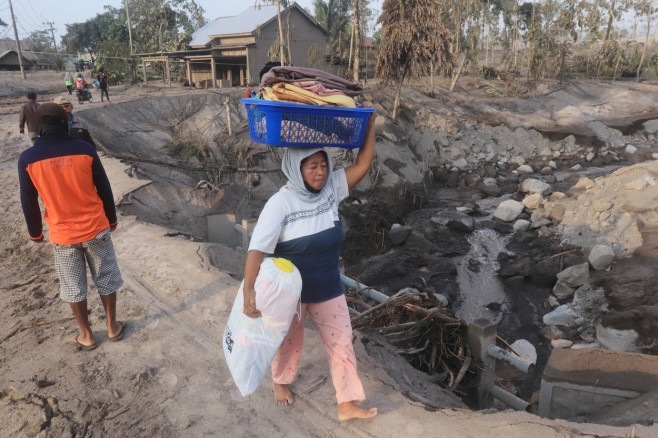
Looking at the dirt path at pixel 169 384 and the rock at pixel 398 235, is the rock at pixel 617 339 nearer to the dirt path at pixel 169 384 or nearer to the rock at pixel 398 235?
the dirt path at pixel 169 384

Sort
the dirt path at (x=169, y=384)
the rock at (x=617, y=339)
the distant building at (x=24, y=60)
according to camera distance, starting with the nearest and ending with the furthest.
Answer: the dirt path at (x=169, y=384) → the rock at (x=617, y=339) → the distant building at (x=24, y=60)

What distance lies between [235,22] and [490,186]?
17.9 meters

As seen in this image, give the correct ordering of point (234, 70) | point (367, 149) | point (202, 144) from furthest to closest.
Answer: point (234, 70) → point (202, 144) → point (367, 149)

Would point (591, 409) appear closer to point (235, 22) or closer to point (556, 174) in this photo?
point (556, 174)

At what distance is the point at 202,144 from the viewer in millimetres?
14094

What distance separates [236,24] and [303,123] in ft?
83.7

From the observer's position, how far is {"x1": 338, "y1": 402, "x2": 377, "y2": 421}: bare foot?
259 cm

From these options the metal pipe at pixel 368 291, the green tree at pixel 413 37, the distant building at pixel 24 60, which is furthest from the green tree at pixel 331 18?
the metal pipe at pixel 368 291

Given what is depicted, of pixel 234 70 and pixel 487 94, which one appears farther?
pixel 234 70

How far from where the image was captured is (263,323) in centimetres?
237

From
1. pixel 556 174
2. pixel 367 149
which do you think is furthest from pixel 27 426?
pixel 556 174

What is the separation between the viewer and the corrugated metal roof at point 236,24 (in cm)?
2362

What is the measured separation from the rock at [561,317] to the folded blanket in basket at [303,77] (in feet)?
23.0

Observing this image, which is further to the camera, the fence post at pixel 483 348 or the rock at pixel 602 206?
the rock at pixel 602 206
